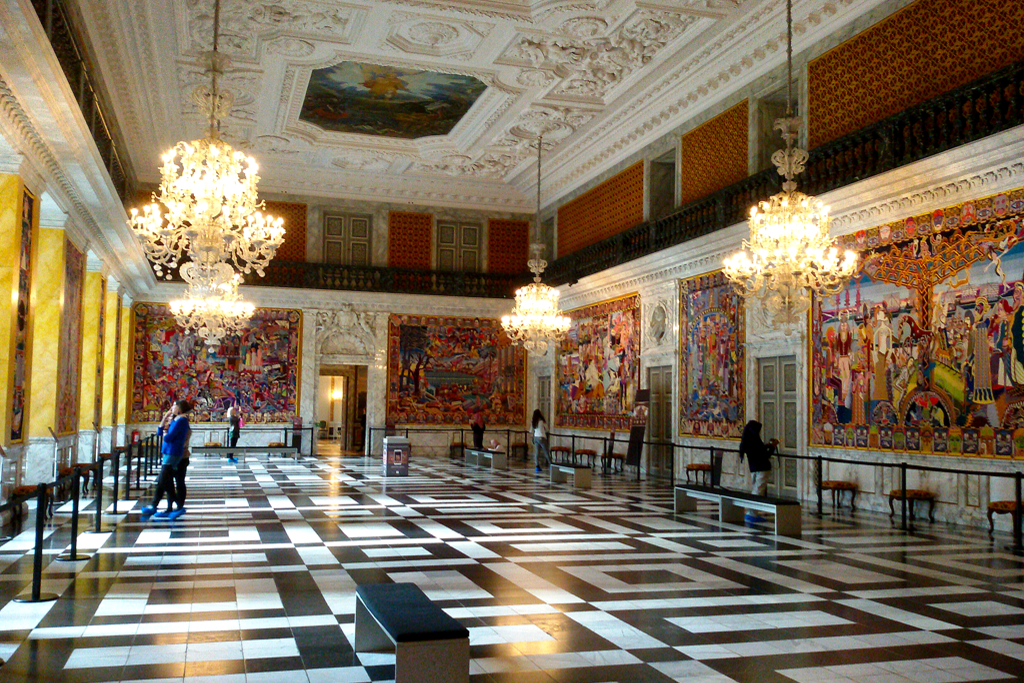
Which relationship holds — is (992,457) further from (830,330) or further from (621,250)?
(621,250)

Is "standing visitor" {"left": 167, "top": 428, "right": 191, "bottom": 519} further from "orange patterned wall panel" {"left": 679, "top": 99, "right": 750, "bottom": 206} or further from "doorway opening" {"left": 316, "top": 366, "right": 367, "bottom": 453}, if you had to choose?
"doorway opening" {"left": 316, "top": 366, "right": 367, "bottom": 453}

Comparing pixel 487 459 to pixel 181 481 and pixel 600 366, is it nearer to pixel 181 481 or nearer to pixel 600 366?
pixel 600 366

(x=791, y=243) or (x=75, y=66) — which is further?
(x=75, y=66)

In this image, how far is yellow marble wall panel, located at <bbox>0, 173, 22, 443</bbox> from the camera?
11.1m

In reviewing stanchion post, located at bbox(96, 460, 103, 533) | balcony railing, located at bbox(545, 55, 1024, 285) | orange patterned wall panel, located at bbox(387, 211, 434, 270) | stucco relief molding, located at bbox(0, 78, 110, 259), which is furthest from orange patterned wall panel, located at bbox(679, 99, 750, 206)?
stanchion post, located at bbox(96, 460, 103, 533)

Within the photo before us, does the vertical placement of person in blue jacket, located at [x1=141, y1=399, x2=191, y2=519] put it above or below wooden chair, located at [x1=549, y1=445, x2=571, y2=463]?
above

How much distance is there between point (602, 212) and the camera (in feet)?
77.6

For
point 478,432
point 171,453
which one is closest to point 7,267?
point 171,453

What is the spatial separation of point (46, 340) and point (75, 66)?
170 inches

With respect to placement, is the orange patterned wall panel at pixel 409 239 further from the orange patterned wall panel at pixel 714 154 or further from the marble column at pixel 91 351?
the orange patterned wall panel at pixel 714 154

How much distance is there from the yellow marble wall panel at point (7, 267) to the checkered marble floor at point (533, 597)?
2094 millimetres

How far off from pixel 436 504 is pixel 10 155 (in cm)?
743

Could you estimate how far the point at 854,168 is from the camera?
1377cm

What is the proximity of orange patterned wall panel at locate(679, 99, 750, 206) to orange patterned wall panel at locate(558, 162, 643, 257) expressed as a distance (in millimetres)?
2258
